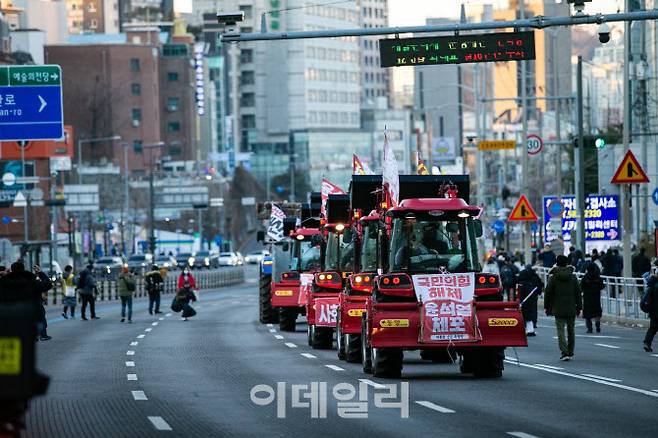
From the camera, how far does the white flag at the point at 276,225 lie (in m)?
51.3

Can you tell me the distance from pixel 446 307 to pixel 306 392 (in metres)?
3.21

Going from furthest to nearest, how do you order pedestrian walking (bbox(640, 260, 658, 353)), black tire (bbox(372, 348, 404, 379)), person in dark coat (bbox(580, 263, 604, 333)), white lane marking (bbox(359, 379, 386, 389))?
person in dark coat (bbox(580, 263, 604, 333)) < pedestrian walking (bbox(640, 260, 658, 353)) < black tire (bbox(372, 348, 404, 379)) < white lane marking (bbox(359, 379, 386, 389))

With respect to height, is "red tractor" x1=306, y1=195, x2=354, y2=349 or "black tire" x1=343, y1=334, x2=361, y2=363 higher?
"red tractor" x1=306, y1=195, x2=354, y2=349

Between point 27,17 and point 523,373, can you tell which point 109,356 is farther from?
point 27,17

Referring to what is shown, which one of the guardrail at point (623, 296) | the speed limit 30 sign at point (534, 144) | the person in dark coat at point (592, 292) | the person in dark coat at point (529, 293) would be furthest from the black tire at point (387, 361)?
the speed limit 30 sign at point (534, 144)

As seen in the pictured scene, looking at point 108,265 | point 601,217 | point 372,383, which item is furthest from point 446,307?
point 108,265

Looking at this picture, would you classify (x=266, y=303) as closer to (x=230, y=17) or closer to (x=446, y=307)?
(x=230, y=17)

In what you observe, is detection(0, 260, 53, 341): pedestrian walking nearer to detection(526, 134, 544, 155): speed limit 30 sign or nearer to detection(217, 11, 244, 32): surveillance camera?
detection(217, 11, 244, 32): surveillance camera

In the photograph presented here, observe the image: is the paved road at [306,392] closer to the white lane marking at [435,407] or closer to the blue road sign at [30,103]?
the white lane marking at [435,407]

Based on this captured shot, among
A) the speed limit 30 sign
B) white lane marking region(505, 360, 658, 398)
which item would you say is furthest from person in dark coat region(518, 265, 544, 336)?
the speed limit 30 sign

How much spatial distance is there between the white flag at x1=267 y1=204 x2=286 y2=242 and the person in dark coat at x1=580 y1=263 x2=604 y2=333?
11.7m

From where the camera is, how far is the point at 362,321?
27.8 metres

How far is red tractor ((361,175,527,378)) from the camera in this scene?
2503 centimetres

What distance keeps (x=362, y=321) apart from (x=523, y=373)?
279cm
